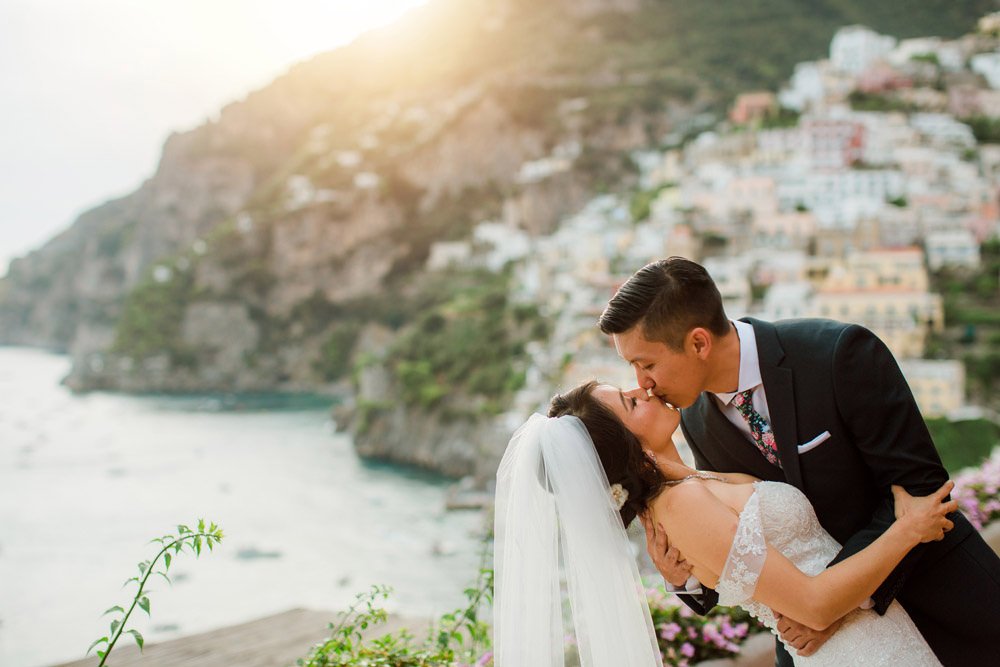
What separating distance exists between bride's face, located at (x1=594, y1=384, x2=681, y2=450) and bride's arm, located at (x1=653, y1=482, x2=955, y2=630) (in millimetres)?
149

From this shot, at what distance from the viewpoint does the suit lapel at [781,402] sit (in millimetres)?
1360

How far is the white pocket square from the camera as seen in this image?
52.2 inches

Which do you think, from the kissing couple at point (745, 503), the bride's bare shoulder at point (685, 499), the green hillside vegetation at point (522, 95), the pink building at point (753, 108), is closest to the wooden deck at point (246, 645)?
the kissing couple at point (745, 503)

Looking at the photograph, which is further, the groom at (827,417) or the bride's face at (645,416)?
the bride's face at (645,416)

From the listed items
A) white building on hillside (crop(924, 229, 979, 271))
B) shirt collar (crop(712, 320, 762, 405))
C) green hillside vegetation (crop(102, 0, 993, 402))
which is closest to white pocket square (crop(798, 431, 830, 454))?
shirt collar (crop(712, 320, 762, 405))

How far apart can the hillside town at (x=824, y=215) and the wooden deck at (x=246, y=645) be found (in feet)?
62.7

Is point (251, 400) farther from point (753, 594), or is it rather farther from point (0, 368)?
point (753, 594)

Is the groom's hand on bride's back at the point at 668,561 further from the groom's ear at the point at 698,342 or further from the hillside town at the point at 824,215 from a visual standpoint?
the hillside town at the point at 824,215

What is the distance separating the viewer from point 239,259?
58.6 m

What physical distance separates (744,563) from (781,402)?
11.3 inches

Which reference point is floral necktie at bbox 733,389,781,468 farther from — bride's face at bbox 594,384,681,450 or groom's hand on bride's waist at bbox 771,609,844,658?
groom's hand on bride's waist at bbox 771,609,844,658

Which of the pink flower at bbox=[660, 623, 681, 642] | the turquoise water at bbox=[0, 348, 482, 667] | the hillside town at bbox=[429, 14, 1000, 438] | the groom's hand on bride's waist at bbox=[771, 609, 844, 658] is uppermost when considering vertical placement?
the groom's hand on bride's waist at bbox=[771, 609, 844, 658]

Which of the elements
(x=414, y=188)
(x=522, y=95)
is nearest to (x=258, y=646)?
(x=522, y=95)

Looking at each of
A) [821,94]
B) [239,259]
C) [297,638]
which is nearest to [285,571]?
[297,638]
